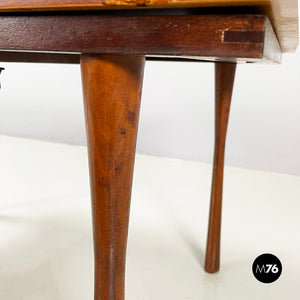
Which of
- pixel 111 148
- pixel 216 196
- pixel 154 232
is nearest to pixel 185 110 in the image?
pixel 154 232

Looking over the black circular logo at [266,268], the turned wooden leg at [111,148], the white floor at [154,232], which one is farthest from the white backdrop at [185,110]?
the turned wooden leg at [111,148]

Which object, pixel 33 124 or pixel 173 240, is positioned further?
pixel 33 124

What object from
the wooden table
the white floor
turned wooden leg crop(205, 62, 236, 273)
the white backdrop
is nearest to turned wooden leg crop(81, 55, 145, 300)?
the wooden table

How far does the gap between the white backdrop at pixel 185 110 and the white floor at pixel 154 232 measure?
0.21 m

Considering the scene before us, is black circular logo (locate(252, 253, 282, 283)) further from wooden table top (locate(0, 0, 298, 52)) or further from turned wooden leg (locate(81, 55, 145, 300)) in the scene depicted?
wooden table top (locate(0, 0, 298, 52))

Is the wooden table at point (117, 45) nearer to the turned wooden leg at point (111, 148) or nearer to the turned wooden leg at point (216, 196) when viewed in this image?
the turned wooden leg at point (111, 148)

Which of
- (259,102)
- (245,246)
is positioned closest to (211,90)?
(259,102)

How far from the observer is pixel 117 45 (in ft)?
1.70

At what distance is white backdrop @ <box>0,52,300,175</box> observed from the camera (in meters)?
2.61

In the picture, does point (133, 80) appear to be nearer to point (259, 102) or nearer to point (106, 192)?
point (106, 192)

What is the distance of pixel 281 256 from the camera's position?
4.65ft

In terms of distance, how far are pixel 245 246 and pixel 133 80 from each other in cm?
104

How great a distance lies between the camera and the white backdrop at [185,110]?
8.56ft

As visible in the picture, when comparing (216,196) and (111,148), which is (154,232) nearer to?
(216,196)
